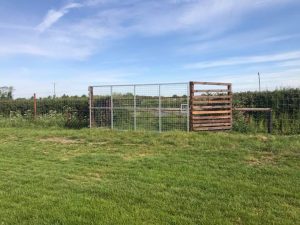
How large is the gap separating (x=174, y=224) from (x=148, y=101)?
34.7 feet

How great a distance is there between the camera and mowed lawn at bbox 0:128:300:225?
4.87 meters

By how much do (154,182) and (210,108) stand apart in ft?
27.6

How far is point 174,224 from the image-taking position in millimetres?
4559

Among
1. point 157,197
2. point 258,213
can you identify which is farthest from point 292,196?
point 157,197

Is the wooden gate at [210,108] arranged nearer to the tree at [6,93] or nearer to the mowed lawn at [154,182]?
the mowed lawn at [154,182]

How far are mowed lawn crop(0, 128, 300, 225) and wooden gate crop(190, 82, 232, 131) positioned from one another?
307 centimetres

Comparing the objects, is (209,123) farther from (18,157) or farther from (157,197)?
(157,197)

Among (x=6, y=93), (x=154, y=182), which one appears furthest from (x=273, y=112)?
(x=6, y=93)

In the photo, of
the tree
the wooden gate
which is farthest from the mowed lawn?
the tree

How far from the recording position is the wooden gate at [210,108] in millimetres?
14117

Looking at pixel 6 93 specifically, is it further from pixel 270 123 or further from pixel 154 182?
pixel 154 182

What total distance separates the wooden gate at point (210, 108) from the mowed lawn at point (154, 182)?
3.07 meters

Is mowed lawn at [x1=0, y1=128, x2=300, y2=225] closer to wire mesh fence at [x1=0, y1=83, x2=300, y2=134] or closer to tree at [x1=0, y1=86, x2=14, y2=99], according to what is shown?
wire mesh fence at [x1=0, y1=83, x2=300, y2=134]

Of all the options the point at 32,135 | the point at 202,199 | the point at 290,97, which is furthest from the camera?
the point at 290,97
